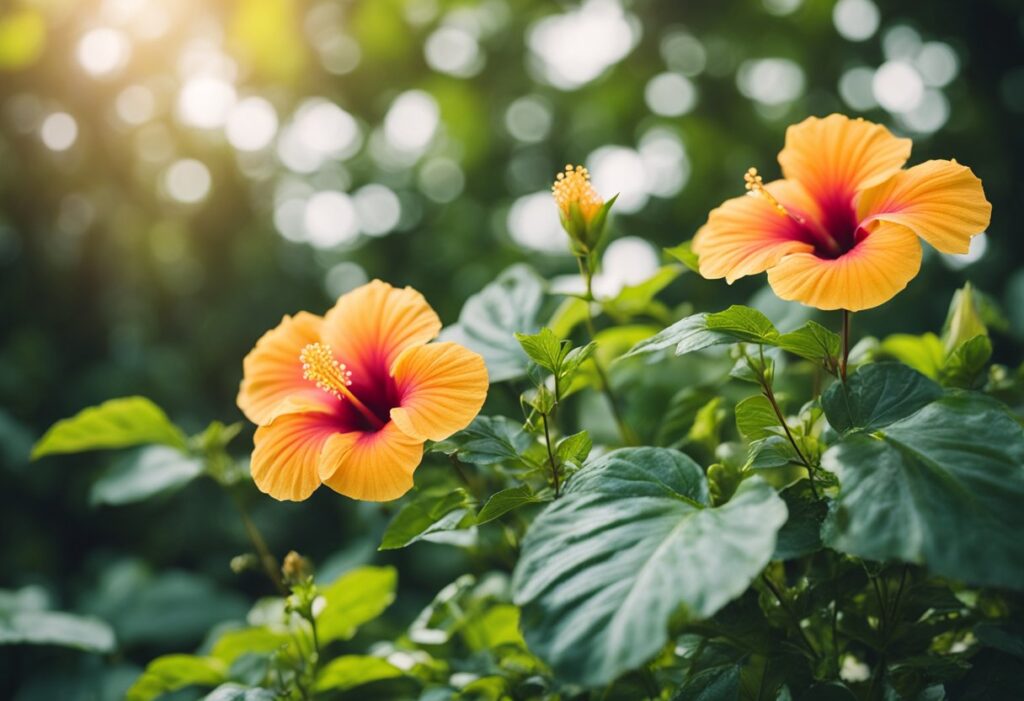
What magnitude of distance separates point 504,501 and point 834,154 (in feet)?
1.52

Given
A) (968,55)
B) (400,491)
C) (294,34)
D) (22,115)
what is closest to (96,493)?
(400,491)

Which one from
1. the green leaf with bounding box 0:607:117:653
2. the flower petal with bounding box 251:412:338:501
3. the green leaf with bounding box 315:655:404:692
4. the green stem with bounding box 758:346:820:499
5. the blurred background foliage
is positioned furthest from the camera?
the blurred background foliage

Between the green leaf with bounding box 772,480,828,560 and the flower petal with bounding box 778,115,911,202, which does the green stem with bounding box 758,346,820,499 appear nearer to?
the green leaf with bounding box 772,480,828,560

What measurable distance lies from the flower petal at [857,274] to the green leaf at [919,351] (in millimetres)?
280

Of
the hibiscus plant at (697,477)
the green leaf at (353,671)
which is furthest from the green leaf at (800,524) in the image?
the green leaf at (353,671)

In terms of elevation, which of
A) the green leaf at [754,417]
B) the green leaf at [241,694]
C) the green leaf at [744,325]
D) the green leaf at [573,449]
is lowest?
the green leaf at [241,694]

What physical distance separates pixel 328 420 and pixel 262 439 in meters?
0.07

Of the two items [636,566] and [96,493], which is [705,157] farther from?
[636,566]

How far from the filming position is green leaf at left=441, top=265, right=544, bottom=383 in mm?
865

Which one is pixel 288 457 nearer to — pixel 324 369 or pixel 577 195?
pixel 324 369

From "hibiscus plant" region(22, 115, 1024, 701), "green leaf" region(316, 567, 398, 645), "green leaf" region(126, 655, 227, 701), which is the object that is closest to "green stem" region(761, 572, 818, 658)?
"hibiscus plant" region(22, 115, 1024, 701)

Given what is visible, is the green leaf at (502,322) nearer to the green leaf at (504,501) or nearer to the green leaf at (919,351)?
the green leaf at (504,501)

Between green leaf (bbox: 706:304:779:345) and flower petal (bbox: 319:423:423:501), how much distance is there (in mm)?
253

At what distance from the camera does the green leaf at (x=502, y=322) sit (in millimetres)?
865
